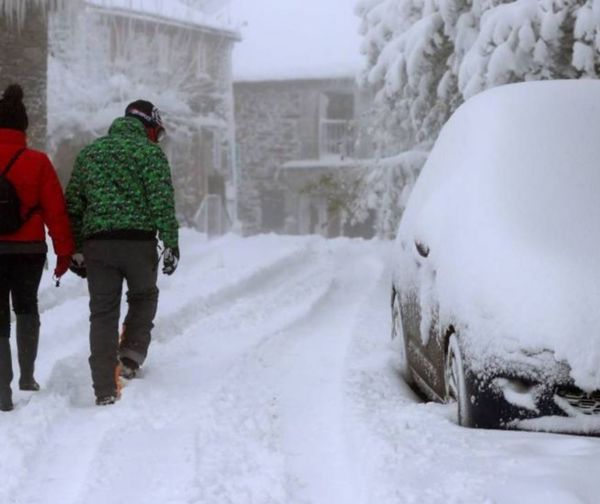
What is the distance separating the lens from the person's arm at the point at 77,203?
577cm

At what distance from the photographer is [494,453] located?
4.09 metres

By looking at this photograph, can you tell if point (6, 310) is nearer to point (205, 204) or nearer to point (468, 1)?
point (468, 1)

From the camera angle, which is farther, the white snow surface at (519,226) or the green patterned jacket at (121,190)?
the green patterned jacket at (121,190)

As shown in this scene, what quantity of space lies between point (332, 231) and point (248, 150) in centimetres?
433

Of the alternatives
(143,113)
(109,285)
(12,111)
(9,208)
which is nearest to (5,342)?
(109,285)

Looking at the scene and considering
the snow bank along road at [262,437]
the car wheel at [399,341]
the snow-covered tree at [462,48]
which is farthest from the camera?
the snow-covered tree at [462,48]

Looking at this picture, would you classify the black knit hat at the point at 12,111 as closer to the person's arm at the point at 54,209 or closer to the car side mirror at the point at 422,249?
the person's arm at the point at 54,209

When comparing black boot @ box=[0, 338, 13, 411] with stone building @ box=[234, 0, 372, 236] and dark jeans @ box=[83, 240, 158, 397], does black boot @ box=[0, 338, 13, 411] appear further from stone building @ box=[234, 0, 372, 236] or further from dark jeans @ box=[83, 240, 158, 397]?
stone building @ box=[234, 0, 372, 236]

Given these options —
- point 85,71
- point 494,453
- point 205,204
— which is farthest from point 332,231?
point 494,453

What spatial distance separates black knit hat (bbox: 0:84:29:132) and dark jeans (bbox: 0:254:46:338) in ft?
2.65

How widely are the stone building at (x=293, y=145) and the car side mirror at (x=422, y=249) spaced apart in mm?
24791

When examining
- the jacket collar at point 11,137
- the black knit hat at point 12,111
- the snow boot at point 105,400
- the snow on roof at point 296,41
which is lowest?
the snow boot at point 105,400

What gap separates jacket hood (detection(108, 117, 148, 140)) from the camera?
231 inches

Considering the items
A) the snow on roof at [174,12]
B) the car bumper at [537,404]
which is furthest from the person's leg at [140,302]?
the snow on roof at [174,12]
